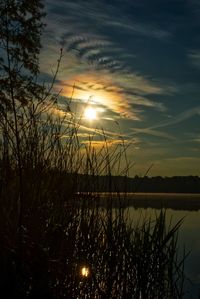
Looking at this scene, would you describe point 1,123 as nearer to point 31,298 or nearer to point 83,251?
point 83,251

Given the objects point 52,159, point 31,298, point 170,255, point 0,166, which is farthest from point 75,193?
point 31,298

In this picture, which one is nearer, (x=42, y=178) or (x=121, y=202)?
(x=42, y=178)

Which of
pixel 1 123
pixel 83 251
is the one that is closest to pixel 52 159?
pixel 1 123

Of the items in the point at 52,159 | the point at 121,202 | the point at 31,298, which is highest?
the point at 52,159

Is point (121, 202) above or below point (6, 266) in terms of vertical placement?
above

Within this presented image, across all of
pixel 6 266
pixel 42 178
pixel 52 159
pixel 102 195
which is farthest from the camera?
pixel 102 195

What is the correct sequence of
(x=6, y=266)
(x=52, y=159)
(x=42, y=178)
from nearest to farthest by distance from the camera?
(x=6, y=266) → (x=42, y=178) → (x=52, y=159)

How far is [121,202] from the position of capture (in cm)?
520

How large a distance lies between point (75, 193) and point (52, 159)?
41 cm

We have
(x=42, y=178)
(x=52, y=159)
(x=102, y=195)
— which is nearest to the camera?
(x=42, y=178)

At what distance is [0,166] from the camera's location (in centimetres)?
480

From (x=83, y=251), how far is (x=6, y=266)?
150 centimetres

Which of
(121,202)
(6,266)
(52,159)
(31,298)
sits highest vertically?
(52,159)

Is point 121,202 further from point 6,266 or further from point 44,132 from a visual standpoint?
point 6,266
